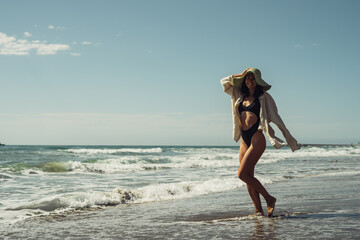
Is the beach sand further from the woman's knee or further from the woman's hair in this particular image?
the woman's hair

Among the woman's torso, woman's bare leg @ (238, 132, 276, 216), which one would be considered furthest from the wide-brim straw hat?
woman's bare leg @ (238, 132, 276, 216)

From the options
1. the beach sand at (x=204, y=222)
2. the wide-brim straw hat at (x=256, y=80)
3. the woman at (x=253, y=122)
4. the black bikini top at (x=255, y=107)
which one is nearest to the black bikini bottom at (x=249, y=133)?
the woman at (x=253, y=122)

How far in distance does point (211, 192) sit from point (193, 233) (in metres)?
5.02

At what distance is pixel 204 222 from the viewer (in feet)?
15.9

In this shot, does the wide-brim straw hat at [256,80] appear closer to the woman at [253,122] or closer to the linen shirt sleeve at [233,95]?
the woman at [253,122]

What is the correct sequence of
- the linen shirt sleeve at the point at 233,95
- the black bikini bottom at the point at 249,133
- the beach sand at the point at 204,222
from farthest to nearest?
the linen shirt sleeve at the point at 233,95 < the black bikini bottom at the point at 249,133 < the beach sand at the point at 204,222

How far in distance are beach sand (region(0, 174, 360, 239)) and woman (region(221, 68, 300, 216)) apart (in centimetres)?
60

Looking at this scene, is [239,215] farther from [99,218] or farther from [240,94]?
[99,218]

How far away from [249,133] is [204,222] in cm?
137

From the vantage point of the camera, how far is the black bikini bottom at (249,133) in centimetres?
492

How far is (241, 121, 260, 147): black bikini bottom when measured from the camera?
16.1 ft

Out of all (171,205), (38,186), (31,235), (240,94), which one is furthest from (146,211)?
(38,186)

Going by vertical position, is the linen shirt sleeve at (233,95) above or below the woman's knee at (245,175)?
above

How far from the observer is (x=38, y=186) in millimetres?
10297
